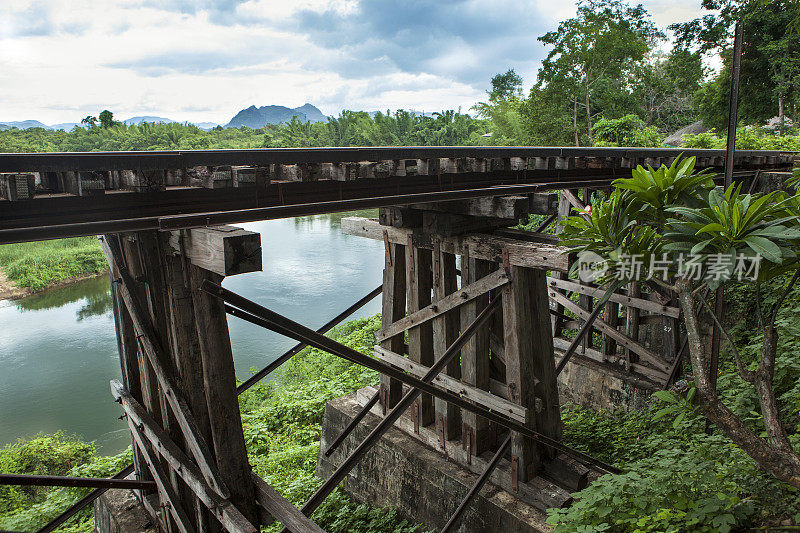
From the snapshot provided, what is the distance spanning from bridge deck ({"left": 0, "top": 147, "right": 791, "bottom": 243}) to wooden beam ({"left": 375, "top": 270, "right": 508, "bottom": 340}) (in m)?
0.59

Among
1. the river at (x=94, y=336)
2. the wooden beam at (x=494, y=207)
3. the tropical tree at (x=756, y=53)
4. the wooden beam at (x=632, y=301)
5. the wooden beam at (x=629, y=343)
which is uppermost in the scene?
the tropical tree at (x=756, y=53)

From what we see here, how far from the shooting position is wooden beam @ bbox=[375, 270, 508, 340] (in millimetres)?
3775

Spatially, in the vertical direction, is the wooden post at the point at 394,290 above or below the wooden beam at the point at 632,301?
above

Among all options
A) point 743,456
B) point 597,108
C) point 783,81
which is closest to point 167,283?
point 743,456

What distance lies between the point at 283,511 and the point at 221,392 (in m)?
0.65

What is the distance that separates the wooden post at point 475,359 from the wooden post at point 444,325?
11 cm

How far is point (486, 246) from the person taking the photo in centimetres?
387

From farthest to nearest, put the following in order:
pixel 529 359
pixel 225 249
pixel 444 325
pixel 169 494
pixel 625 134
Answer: pixel 625 134 → pixel 444 325 → pixel 529 359 → pixel 169 494 → pixel 225 249

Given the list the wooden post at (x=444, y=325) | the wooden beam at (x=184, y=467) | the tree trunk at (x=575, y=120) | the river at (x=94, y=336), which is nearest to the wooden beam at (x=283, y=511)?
the wooden beam at (x=184, y=467)

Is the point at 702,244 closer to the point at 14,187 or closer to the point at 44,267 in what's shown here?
the point at 14,187

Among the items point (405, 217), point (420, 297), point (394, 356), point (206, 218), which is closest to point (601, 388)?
point (394, 356)

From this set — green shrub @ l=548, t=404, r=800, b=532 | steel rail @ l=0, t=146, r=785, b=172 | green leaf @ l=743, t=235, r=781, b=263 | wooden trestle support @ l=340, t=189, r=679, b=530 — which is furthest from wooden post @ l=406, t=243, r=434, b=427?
green leaf @ l=743, t=235, r=781, b=263

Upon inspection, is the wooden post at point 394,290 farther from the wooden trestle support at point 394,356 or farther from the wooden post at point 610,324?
the wooden post at point 610,324

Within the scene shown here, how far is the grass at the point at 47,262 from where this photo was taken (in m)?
18.5
